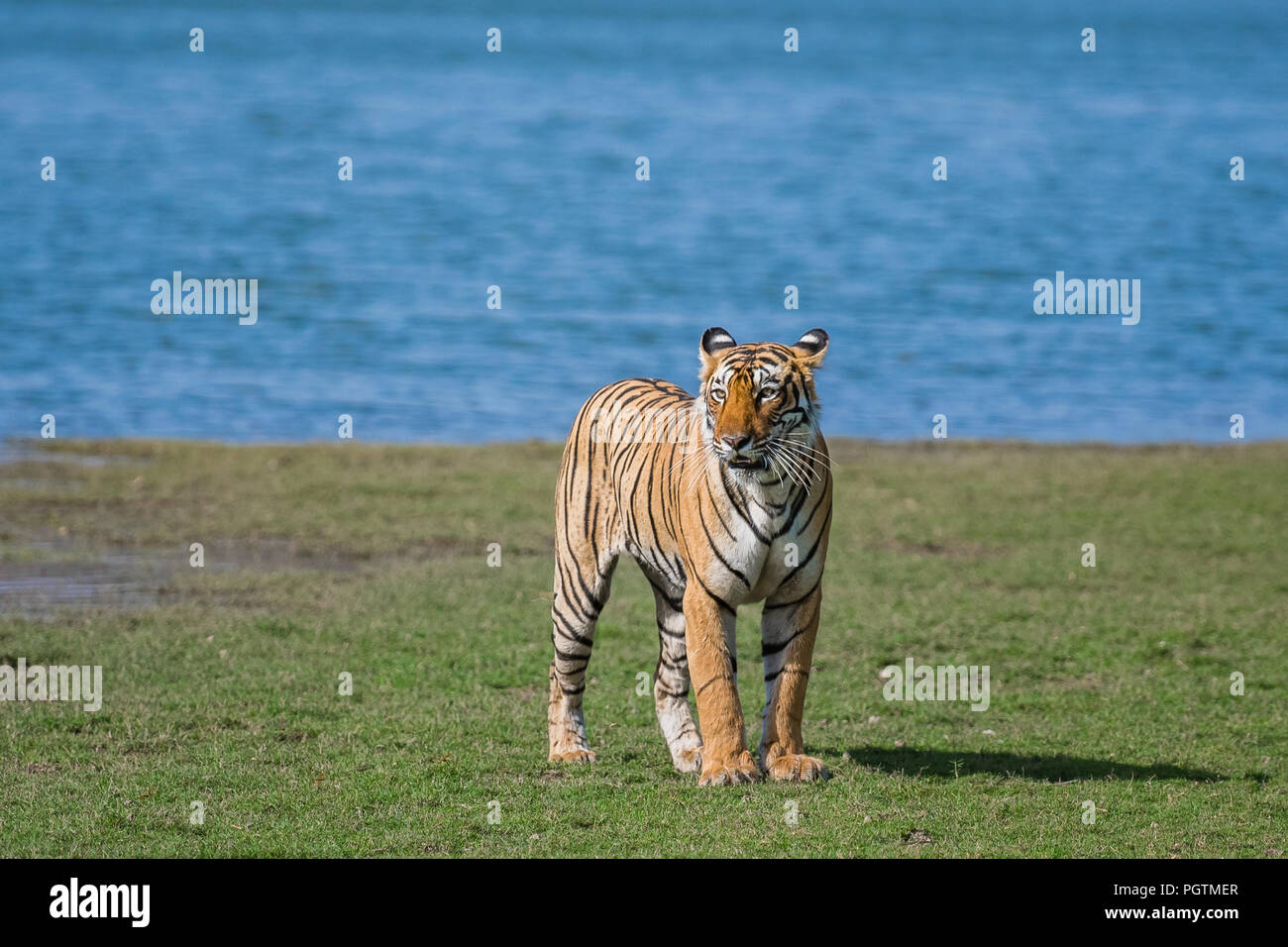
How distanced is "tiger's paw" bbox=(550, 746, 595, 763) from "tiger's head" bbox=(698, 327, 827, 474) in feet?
6.40

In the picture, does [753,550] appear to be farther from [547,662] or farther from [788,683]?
[547,662]

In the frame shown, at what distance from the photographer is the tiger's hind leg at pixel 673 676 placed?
8680 mm

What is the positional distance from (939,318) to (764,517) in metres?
22.2

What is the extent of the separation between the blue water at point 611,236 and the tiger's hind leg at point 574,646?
11.7m

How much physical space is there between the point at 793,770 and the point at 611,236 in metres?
31.2

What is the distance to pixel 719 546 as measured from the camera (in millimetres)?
7938

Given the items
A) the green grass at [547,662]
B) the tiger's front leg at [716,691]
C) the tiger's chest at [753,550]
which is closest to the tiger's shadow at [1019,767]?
the green grass at [547,662]

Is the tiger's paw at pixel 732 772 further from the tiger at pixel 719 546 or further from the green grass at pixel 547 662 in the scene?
the green grass at pixel 547 662

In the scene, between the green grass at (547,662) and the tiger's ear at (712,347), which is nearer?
the green grass at (547,662)

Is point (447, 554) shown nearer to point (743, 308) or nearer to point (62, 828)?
point (62, 828)

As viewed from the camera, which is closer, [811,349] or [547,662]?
[811,349]

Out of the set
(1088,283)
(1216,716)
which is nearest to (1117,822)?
(1216,716)

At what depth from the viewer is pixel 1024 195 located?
4297 cm

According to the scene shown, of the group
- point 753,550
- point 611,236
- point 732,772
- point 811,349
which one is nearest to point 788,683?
point 732,772
